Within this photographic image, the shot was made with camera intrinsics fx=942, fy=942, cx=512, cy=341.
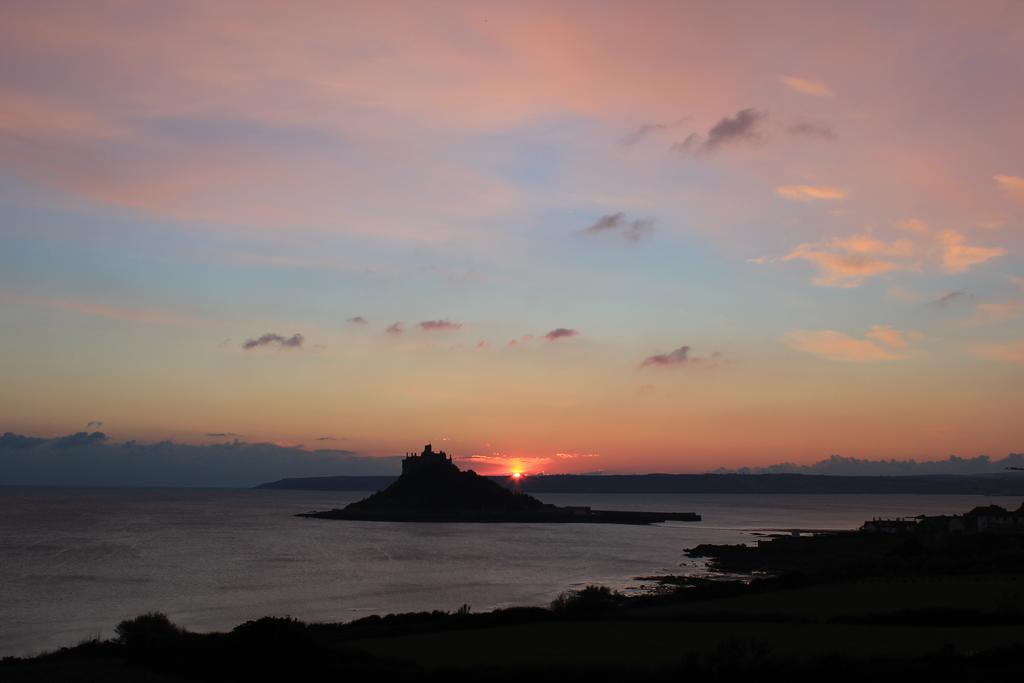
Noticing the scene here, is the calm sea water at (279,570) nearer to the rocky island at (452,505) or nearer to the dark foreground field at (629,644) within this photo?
the dark foreground field at (629,644)

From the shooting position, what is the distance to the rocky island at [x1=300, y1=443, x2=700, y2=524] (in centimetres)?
16262

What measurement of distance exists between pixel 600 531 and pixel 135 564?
237 ft

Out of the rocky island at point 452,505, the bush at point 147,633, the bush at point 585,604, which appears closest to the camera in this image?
the bush at point 147,633

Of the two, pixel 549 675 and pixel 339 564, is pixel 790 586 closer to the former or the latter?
pixel 549 675

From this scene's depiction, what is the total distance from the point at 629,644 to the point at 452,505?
5799 inches

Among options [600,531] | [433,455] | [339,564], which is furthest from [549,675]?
[433,455]

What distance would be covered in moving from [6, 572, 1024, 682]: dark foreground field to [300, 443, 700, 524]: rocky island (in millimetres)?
126881

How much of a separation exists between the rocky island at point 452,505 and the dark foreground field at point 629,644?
127m

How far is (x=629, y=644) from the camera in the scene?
23.8 meters

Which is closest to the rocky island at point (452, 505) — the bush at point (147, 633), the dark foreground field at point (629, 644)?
the dark foreground field at point (629, 644)

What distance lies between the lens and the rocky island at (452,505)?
16262cm

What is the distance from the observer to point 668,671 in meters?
17.9

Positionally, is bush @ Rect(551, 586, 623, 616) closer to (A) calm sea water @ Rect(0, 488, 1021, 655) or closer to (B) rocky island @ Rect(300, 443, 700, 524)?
(A) calm sea water @ Rect(0, 488, 1021, 655)

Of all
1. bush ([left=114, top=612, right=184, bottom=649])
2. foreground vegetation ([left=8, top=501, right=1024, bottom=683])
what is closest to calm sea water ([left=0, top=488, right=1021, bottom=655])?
bush ([left=114, top=612, right=184, bottom=649])
